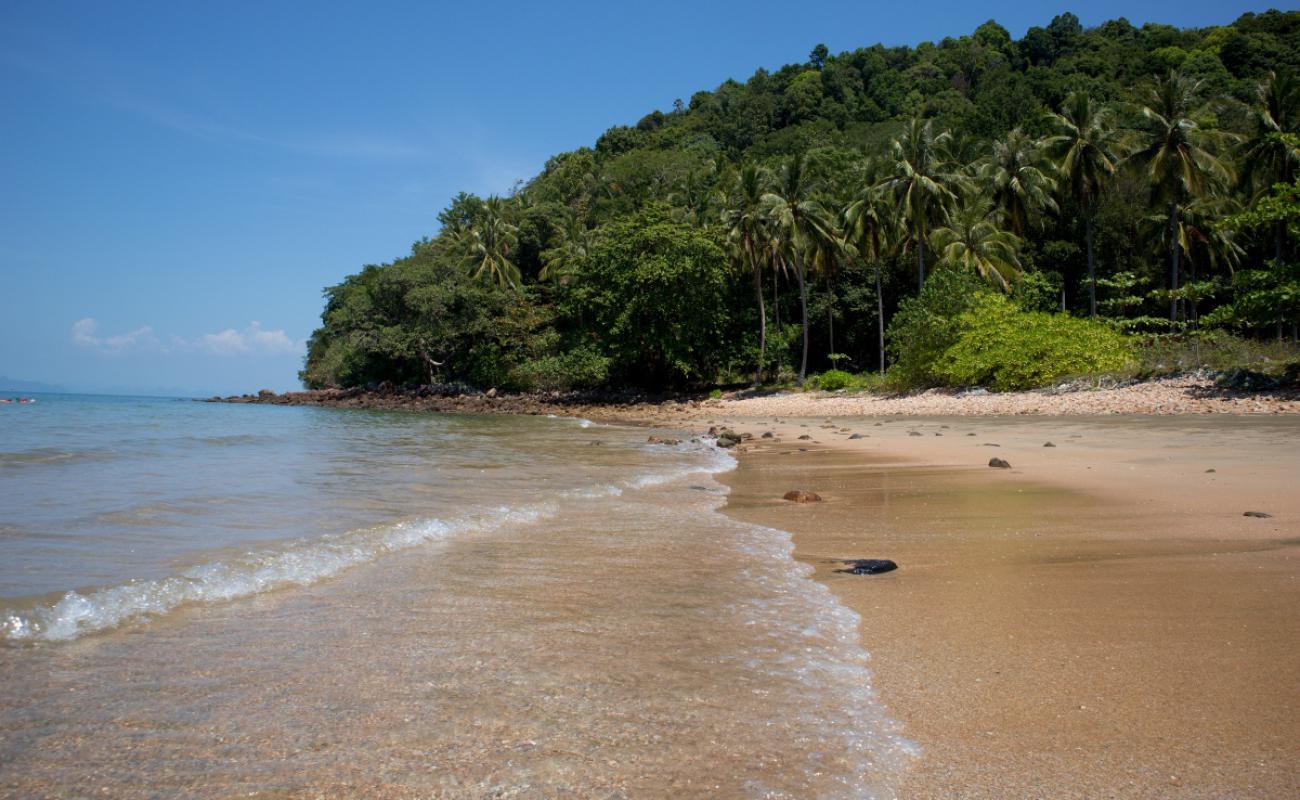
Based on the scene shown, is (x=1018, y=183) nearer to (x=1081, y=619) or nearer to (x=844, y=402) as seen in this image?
(x=844, y=402)

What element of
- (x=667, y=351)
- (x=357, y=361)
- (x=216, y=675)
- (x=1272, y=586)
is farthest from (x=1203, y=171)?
(x=357, y=361)

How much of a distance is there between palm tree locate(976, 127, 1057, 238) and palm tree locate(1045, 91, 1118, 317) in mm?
1939

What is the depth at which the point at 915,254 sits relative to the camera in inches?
1582

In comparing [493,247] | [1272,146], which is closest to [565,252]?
[493,247]

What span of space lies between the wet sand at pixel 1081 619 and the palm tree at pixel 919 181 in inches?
1045

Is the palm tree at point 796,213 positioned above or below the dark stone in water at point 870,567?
above

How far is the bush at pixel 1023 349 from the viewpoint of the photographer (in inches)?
950

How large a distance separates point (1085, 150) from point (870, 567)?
35543 millimetres

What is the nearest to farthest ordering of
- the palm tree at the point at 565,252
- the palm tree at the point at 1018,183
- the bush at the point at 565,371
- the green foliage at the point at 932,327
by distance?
the green foliage at the point at 932,327 → the palm tree at the point at 1018,183 → the bush at the point at 565,371 → the palm tree at the point at 565,252

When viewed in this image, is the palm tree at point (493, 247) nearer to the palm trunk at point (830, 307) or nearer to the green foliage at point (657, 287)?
the green foliage at point (657, 287)

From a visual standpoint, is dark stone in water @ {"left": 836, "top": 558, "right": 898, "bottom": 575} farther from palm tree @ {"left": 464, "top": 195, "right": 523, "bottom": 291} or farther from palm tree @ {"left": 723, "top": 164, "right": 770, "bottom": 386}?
palm tree @ {"left": 464, "top": 195, "right": 523, "bottom": 291}

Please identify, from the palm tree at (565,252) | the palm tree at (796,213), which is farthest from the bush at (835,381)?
the palm tree at (565,252)

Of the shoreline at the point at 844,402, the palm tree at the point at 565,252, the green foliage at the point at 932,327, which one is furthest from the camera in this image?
the palm tree at the point at 565,252

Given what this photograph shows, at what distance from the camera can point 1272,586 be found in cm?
415
